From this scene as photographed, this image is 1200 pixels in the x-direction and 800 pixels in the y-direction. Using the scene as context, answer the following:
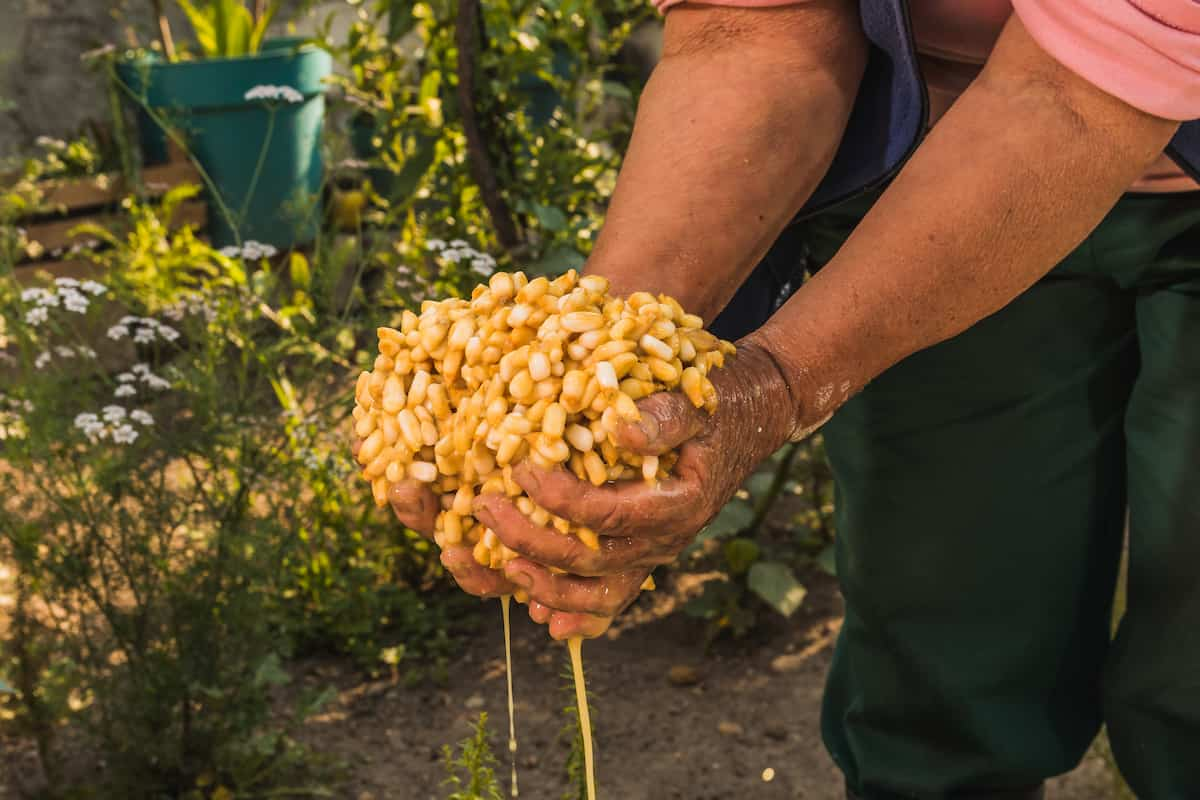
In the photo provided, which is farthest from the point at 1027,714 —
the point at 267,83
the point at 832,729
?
the point at 267,83

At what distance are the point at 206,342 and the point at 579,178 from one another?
3.06 feet

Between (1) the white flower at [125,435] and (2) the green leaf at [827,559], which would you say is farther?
(2) the green leaf at [827,559]

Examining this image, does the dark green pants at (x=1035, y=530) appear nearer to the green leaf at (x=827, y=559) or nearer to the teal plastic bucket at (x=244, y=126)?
the green leaf at (x=827, y=559)

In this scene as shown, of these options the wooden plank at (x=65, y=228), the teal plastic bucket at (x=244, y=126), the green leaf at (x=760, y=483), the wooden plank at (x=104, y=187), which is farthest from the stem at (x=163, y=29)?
the green leaf at (x=760, y=483)

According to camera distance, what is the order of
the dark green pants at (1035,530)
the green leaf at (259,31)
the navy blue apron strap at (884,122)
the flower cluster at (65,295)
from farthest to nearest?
the green leaf at (259,31)
the flower cluster at (65,295)
the dark green pants at (1035,530)
the navy blue apron strap at (884,122)

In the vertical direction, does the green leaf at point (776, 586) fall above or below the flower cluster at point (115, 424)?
below

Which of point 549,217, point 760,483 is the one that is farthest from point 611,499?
point 760,483

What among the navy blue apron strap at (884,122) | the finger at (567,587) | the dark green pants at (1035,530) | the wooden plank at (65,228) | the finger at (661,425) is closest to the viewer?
the finger at (661,425)

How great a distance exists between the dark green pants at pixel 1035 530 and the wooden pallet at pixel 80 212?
7.83 ft

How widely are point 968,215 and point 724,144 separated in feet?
0.95

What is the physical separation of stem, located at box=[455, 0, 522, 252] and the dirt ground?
0.84 m

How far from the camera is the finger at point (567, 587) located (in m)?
1.12

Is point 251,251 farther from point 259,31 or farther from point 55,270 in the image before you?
point 259,31

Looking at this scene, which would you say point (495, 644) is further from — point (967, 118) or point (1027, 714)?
point (967, 118)
